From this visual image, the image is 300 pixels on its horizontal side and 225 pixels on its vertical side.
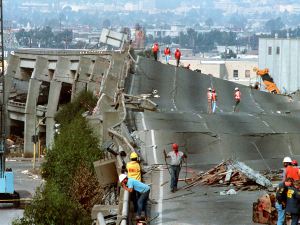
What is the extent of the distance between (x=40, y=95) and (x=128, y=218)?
237 feet

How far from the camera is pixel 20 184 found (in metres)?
61.6

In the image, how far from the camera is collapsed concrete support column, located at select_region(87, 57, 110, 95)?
7756 cm

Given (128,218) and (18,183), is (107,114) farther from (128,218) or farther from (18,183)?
(18,183)

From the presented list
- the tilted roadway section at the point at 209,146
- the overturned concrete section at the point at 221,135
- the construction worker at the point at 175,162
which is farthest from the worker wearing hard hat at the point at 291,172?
the overturned concrete section at the point at 221,135

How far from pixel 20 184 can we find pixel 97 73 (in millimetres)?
18290

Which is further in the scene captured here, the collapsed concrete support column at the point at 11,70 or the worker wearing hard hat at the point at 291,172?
the collapsed concrete support column at the point at 11,70

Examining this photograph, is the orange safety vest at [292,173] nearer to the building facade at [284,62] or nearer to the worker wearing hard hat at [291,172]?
the worker wearing hard hat at [291,172]

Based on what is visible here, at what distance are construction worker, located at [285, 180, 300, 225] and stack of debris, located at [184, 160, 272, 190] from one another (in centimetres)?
649

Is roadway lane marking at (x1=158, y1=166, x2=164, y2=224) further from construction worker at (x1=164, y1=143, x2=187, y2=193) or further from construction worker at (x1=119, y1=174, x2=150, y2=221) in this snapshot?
construction worker at (x1=119, y1=174, x2=150, y2=221)

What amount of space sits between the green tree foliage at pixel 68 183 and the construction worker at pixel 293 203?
38.7 ft

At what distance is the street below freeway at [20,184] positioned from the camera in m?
45.8

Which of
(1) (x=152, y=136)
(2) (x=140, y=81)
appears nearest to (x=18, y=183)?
(2) (x=140, y=81)

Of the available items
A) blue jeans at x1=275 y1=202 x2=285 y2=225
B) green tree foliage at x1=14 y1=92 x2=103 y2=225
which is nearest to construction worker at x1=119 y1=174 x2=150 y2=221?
blue jeans at x1=275 y1=202 x2=285 y2=225

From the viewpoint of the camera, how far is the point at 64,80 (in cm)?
8525
